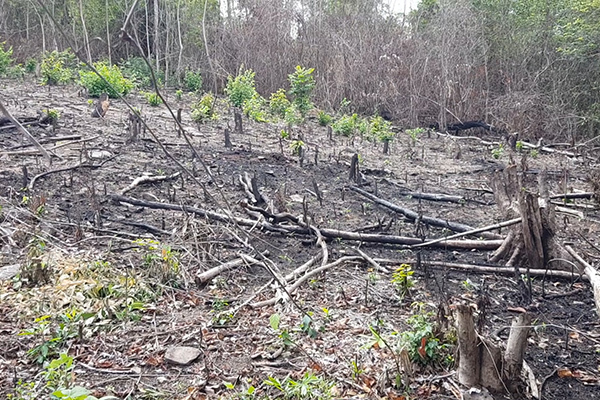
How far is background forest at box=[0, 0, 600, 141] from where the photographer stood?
1169cm

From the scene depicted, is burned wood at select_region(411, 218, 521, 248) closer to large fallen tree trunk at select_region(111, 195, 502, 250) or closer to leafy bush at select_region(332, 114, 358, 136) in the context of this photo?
large fallen tree trunk at select_region(111, 195, 502, 250)

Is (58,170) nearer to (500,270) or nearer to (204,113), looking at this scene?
(204,113)

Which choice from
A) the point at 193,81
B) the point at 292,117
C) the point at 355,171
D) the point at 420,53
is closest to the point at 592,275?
the point at 355,171

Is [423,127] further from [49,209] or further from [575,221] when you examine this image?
[49,209]

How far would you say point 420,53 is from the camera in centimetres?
1290

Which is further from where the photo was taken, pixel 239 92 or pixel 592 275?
pixel 239 92

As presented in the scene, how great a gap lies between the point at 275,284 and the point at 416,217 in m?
2.07

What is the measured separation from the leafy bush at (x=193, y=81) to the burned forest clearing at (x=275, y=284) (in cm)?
800

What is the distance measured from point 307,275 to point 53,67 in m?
10.7

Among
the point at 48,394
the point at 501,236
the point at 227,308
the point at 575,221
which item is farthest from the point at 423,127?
the point at 48,394

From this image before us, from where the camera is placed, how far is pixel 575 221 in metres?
5.29

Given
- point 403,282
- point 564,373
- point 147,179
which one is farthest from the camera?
point 147,179

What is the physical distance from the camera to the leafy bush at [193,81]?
14.4 metres

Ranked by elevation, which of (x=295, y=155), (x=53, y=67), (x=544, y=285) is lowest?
(x=544, y=285)
